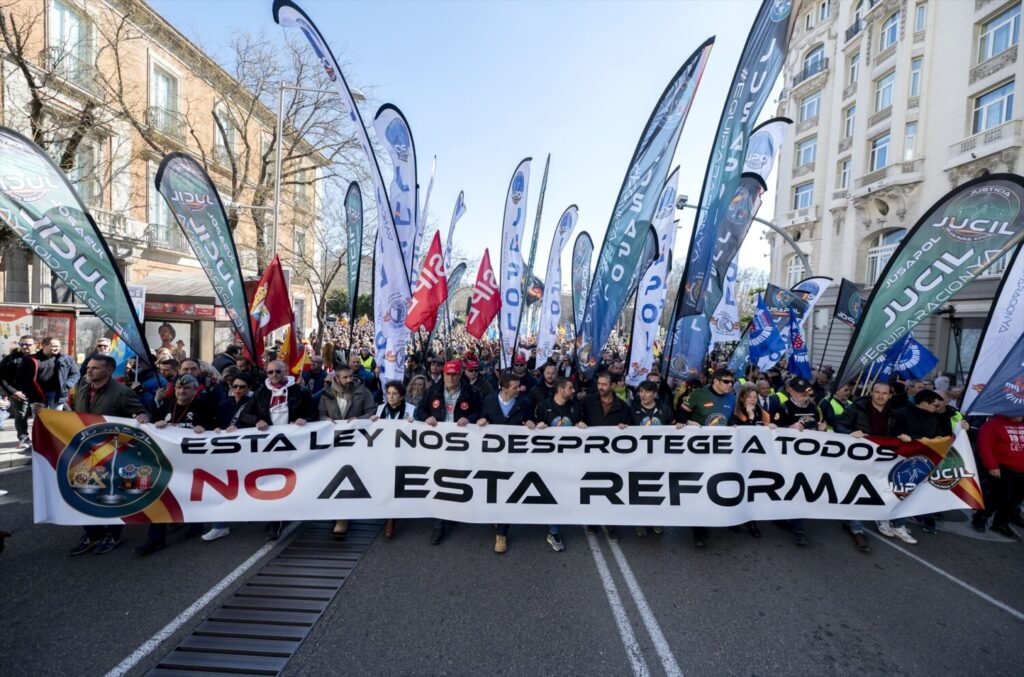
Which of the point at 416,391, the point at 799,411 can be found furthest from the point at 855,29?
the point at 416,391

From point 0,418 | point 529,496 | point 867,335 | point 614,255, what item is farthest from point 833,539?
point 0,418

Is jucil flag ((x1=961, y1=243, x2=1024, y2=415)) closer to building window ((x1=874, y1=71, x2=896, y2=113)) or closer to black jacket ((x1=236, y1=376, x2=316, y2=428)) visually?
black jacket ((x1=236, y1=376, x2=316, y2=428))

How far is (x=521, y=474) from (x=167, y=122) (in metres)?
24.7

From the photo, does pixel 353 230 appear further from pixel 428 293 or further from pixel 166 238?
pixel 166 238

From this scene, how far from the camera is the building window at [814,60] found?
28938mm

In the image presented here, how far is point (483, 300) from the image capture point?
886 cm

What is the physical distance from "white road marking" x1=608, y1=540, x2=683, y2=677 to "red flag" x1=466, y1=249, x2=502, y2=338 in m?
4.89

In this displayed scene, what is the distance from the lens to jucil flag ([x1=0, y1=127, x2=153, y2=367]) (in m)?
4.45

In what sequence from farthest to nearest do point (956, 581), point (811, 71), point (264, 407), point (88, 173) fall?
point (811, 71)
point (88, 173)
point (264, 407)
point (956, 581)

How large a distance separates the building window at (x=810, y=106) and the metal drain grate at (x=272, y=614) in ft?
117

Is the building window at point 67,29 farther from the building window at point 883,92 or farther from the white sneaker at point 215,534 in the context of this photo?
the building window at point 883,92

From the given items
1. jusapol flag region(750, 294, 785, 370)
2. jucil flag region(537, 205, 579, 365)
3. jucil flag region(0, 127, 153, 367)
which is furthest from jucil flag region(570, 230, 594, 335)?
jucil flag region(0, 127, 153, 367)

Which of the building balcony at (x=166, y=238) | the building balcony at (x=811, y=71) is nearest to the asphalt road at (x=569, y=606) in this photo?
the building balcony at (x=166, y=238)

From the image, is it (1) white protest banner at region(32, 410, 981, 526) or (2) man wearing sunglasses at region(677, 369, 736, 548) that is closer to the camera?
(1) white protest banner at region(32, 410, 981, 526)
